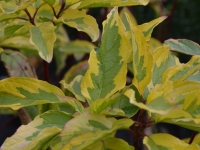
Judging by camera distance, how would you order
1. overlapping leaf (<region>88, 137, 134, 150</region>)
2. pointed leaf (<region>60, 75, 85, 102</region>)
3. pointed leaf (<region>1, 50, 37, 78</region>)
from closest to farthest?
overlapping leaf (<region>88, 137, 134, 150</region>), pointed leaf (<region>60, 75, 85, 102</region>), pointed leaf (<region>1, 50, 37, 78</region>)

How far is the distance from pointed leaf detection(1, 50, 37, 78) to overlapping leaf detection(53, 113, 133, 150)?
395 millimetres

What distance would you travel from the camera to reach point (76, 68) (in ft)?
4.12

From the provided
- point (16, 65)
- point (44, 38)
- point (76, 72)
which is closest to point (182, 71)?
point (44, 38)

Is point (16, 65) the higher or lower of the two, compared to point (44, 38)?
lower

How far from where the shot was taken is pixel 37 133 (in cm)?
56

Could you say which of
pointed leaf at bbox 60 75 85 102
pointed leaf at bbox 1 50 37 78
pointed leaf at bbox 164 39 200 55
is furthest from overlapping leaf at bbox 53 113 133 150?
pointed leaf at bbox 1 50 37 78

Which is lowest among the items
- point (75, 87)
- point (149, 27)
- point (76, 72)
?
point (76, 72)

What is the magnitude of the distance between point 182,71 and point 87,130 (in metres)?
0.18

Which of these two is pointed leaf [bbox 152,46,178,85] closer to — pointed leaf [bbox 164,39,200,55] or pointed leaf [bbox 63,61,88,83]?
pointed leaf [bbox 164,39,200,55]

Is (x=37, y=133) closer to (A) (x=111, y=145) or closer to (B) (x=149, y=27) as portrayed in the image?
(A) (x=111, y=145)

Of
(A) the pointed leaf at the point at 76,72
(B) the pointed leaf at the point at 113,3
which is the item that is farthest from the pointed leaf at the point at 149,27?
(A) the pointed leaf at the point at 76,72

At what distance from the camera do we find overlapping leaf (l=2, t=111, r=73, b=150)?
0.55 m

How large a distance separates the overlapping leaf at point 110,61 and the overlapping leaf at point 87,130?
4 centimetres

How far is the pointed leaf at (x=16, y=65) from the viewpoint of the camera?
3.04ft
